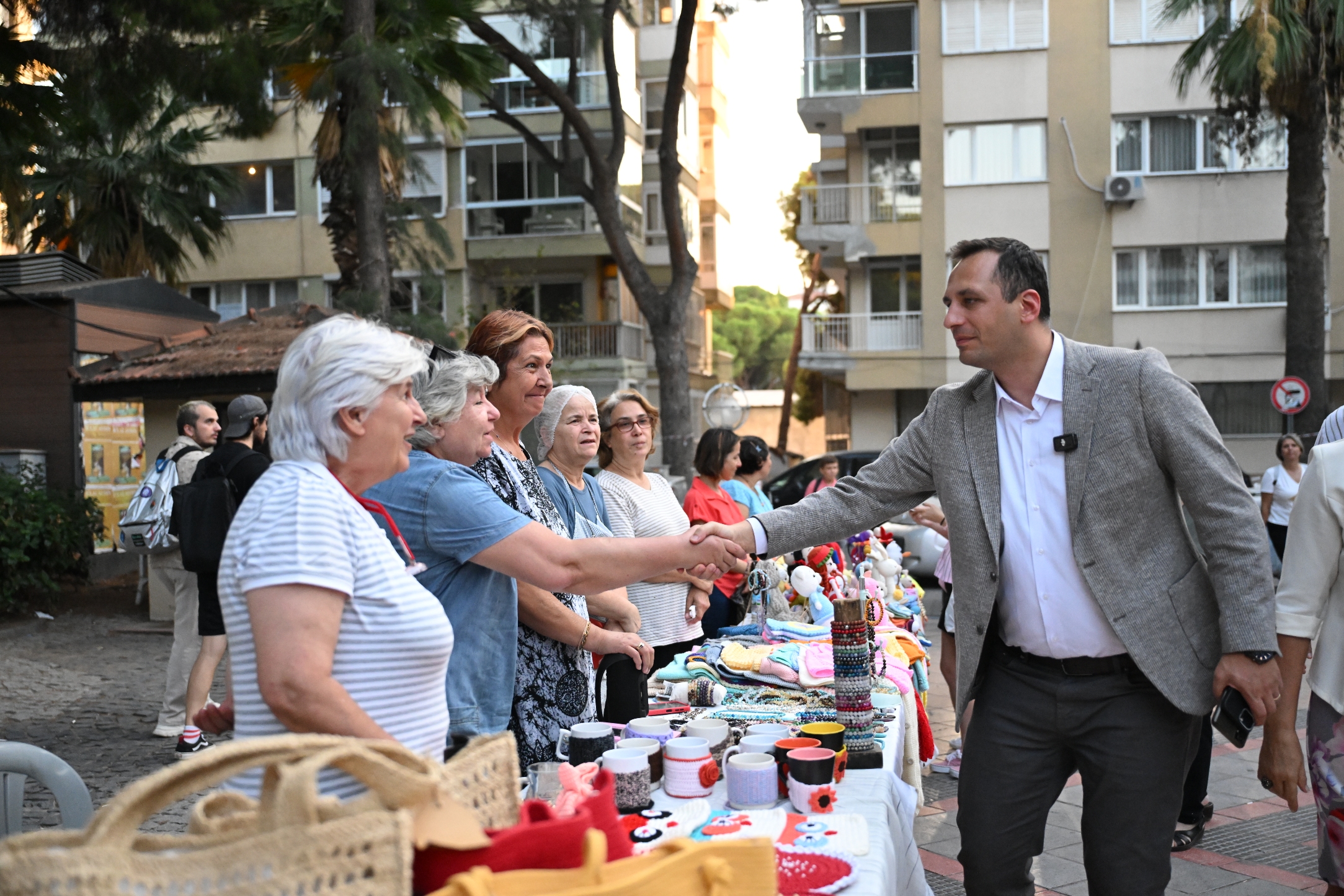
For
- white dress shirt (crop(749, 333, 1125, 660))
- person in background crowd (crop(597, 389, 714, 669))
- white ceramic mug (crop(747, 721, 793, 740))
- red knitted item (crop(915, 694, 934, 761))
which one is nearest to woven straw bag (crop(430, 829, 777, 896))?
white ceramic mug (crop(747, 721, 793, 740))

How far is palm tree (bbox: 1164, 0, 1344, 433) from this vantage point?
17.6 meters

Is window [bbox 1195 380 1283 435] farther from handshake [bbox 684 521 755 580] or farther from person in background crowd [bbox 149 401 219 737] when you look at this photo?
handshake [bbox 684 521 755 580]

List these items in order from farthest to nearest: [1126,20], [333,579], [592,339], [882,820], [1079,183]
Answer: [592,339] < [1079,183] < [1126,20] < [882,820] < [333,579]

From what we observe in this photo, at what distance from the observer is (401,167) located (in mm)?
15500

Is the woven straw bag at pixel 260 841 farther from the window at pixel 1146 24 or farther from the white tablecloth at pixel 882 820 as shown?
the window at pixel 1146 24

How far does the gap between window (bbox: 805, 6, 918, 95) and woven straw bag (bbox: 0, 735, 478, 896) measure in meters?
25.7

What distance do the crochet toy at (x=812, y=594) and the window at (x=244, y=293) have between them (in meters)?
25.8

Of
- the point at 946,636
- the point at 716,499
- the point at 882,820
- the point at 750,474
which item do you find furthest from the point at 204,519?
the point at 882,820

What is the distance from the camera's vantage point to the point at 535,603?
3166mm

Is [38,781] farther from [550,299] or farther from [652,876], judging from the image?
[550,299]

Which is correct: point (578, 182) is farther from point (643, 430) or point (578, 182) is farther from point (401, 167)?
point (643, 430)

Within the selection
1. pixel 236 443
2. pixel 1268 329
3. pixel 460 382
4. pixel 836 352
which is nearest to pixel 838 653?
pixel 460 382

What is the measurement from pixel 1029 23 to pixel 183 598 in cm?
2350

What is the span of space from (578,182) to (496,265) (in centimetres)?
940
